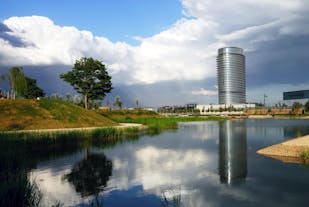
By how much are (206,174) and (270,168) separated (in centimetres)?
509

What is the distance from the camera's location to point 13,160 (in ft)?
66.2

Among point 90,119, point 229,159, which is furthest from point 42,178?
point 90,119

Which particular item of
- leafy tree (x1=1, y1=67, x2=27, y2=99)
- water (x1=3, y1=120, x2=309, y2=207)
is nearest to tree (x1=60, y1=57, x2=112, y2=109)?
leafy tree (x1=1, y1=67, x2=27, y2=99)

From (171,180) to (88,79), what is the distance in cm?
7265

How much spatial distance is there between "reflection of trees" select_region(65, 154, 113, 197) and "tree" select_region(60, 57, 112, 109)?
60.9 metres

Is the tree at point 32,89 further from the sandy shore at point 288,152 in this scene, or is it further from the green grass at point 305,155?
the green grass at point 305,155

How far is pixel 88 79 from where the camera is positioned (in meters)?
87.1

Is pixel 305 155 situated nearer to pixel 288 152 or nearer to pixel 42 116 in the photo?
pixel 288 152

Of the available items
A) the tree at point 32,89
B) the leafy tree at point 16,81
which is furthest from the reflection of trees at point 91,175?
the tree at point 32,89

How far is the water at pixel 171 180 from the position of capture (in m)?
14.7

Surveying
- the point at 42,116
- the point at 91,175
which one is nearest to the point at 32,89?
the point at 42,116

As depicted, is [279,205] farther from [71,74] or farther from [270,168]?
[71,74]

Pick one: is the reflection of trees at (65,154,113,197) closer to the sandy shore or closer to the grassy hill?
the sandy shore

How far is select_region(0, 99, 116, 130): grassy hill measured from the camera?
5078 centimetres
